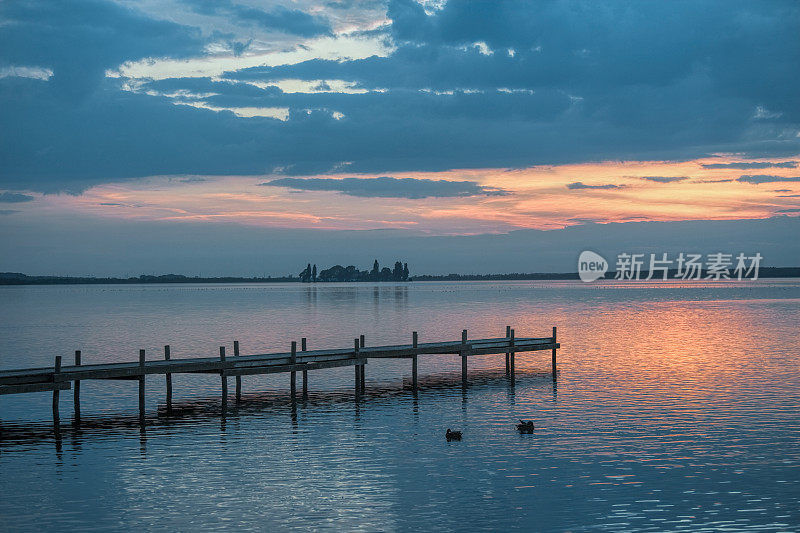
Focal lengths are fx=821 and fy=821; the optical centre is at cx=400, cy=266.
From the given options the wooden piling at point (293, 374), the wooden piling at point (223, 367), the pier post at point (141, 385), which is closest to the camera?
the wooden piling at point (223, 367)

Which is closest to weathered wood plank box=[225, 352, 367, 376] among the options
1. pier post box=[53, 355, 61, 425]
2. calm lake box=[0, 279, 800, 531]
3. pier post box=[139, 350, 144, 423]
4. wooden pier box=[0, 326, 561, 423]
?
wooden pier box=[0, 326, 561, 423]

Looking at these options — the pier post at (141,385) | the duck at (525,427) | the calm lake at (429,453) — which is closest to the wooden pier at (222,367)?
the pier post at (141,385)

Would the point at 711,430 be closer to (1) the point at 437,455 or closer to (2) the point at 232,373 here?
(1) the point at 437,455

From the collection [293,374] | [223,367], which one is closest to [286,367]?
[293,374]

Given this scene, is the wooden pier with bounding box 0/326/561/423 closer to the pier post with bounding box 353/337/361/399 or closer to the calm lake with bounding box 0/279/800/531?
the pier post with bounding box 353/337/361/399

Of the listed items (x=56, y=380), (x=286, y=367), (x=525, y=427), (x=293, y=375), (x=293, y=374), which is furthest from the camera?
(x=293, y=375)

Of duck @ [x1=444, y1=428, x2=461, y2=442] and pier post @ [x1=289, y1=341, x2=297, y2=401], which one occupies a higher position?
pier post @ [x1=289, y1=341, x2=297, y2=401]

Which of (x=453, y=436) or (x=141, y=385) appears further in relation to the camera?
(x=141, y=385)

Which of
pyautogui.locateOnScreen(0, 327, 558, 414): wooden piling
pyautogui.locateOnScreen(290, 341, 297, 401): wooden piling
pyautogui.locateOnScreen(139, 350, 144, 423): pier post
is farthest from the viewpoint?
pyautogui.locateOnScreen(290, 341, 297, 401): wooden piling

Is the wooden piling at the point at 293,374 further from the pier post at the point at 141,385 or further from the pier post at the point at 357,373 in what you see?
the pier post at the point at 141,385

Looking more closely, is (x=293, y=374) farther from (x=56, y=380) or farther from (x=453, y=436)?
(x=453, y=436)

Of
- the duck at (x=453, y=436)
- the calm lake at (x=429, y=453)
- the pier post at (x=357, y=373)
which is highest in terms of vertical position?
the pier post at (x=357, y=373)

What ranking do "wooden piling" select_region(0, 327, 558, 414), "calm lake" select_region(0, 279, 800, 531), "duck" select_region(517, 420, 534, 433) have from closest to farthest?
"calm lake" select_region(0, 279, 800, 531), "duck" select_region(517, 420, 534, 433), "wooden piling" select_region(0, 327, 558, 414)

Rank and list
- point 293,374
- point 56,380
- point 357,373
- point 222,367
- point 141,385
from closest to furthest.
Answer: point 56,380
point 141,385
point 222,367
point 293,374
point 357,373
